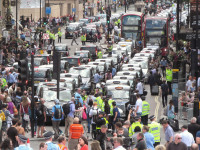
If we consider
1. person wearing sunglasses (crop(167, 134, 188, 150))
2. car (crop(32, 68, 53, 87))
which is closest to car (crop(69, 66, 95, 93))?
car (crop(32, 68, 53, 87))

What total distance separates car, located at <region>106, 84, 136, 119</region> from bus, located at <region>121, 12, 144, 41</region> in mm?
33634

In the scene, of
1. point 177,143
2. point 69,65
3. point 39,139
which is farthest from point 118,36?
point 177,143

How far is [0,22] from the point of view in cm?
5716

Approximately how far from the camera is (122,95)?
31734 mm

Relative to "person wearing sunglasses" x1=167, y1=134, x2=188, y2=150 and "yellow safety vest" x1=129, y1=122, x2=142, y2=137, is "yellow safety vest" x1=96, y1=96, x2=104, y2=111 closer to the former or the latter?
"yellow safety vest" x1=129, y1=122, x2=142, y2=137

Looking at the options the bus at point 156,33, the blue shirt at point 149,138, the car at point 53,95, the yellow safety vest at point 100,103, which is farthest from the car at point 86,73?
the bus at point 156,33

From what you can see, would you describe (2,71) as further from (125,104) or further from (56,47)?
(56,47)

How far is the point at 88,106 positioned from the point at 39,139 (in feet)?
8.72

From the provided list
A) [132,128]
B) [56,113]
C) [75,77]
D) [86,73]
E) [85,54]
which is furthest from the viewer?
[85,54]

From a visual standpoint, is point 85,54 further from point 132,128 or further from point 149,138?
point 149,138

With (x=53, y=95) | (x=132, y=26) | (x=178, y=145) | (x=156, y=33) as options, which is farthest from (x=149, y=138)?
(x=132, y=26)

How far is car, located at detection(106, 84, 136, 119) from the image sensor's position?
3039 cm

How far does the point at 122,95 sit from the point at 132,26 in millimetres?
34954

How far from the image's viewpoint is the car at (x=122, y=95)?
30.4 metres
